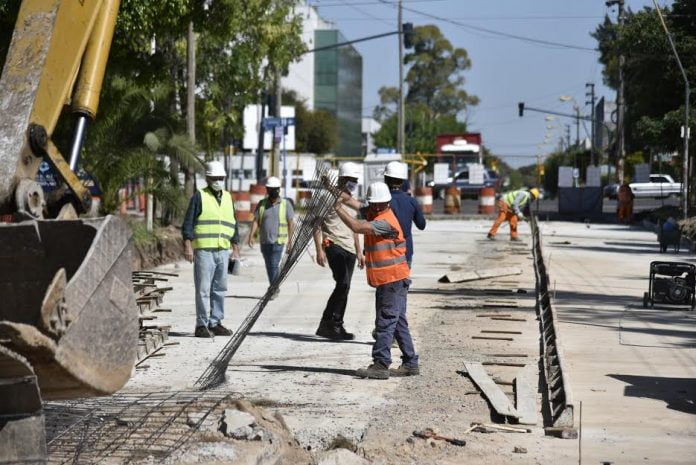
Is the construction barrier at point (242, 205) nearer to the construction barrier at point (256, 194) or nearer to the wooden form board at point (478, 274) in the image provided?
the construction barrier at point (256, 194)

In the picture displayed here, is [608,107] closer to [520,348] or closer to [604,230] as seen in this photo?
[604,230]

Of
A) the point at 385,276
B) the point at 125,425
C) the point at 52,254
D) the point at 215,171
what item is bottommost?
the point at 125,425

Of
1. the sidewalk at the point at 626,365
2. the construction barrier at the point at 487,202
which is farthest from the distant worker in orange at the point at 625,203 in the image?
the sidewalk at the point at 626,365

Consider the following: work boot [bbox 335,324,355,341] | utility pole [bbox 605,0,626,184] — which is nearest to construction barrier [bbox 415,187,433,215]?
utility pole [bbox 605,0,626,184]

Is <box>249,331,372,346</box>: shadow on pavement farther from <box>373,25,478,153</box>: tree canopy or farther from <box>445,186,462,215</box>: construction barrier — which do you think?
<box>373,25,478,153</box>: tree canopy

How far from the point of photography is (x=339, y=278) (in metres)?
14.0

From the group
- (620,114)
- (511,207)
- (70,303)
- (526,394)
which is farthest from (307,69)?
(70,303)

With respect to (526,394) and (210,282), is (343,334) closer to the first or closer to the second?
(210,282)

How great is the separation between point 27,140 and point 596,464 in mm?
3958

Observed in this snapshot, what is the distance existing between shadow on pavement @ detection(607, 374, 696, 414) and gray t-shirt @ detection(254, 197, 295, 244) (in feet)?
20.8

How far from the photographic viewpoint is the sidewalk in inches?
345

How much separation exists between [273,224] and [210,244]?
11.0 feet

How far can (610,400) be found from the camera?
10.4 m

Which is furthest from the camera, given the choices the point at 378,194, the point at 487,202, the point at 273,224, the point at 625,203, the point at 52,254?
the point at 487,202
